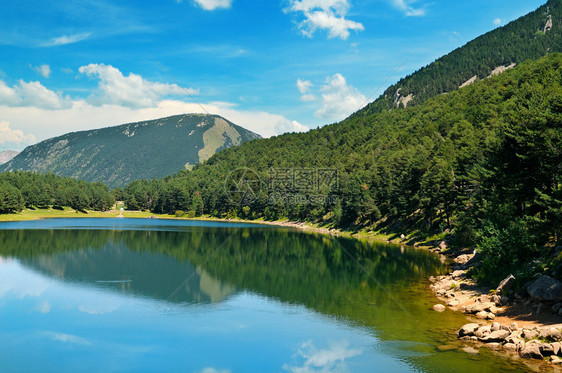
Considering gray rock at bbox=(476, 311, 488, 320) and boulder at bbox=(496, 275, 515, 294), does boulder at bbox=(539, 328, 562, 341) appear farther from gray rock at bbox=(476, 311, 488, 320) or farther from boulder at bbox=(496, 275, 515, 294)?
boulder at bbox=(496, 275, 515, 294)

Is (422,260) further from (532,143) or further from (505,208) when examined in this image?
(532,143)

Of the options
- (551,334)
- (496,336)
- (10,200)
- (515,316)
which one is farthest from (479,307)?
(10,200)

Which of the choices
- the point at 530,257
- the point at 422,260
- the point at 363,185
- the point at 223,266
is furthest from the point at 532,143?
the point at 363,185

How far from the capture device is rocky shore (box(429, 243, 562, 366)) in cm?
2697

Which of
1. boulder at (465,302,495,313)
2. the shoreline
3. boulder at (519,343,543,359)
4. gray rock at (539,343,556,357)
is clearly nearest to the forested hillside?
the shoreline

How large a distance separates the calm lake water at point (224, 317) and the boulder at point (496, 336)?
1885mm

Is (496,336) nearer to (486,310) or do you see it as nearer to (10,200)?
(486,310)

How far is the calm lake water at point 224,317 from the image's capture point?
27.9m

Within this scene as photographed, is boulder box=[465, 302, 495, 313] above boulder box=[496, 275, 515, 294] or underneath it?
underneath

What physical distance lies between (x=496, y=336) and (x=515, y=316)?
4.95 meters

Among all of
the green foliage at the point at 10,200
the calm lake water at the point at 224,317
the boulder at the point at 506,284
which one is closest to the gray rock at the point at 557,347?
the calm lake water at the point at 224,317

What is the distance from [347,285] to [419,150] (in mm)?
81008

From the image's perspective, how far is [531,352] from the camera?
26.0 metres

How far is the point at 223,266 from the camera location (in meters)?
67.8
